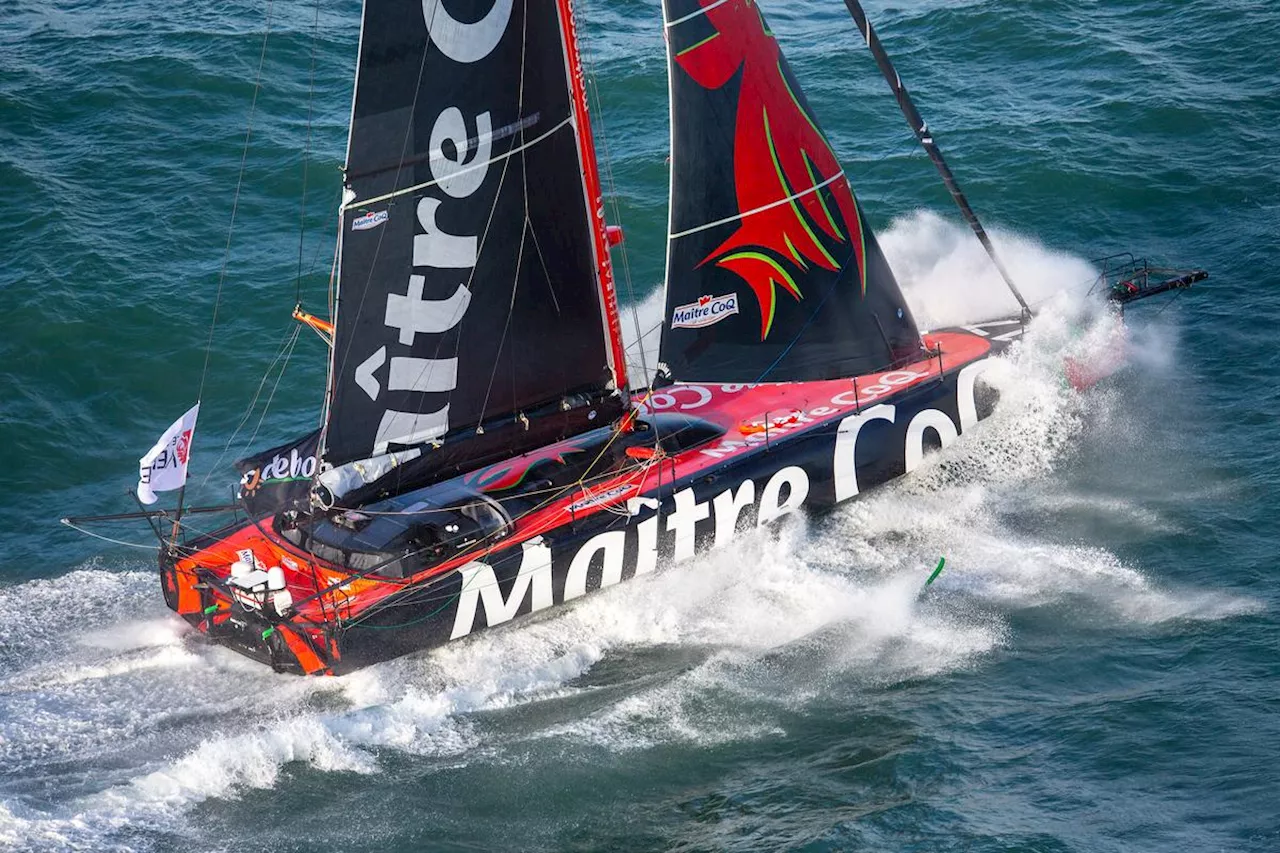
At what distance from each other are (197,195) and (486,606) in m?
13.4

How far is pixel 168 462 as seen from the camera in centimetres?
1579

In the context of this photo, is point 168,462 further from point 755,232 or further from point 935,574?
point 935,574

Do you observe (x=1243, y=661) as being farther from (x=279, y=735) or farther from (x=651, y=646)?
(x=279, y=735)

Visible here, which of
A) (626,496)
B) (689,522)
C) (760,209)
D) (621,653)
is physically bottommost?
(621,653)

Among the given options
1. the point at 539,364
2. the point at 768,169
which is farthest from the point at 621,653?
the point at 768,169

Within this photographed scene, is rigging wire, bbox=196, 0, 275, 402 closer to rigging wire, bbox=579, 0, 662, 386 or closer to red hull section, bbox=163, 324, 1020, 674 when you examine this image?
rigging wire, bbox=579, 0, 662, 386

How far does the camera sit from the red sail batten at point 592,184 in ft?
54.2

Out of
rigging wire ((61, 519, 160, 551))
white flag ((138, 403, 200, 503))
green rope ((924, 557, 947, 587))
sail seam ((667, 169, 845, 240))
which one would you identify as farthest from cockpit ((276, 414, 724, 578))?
green rope ((924, 557, 947, 587))

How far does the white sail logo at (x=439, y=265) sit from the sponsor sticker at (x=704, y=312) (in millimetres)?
3097

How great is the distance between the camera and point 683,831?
1401 centimetres

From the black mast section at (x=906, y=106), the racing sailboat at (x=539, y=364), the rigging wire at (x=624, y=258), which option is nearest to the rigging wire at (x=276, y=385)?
the racing sailboat at (x=539, y=364)

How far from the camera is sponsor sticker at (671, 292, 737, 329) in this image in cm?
1894

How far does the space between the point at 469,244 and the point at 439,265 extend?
413 millimetres

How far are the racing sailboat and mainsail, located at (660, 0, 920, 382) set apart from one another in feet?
0.11
